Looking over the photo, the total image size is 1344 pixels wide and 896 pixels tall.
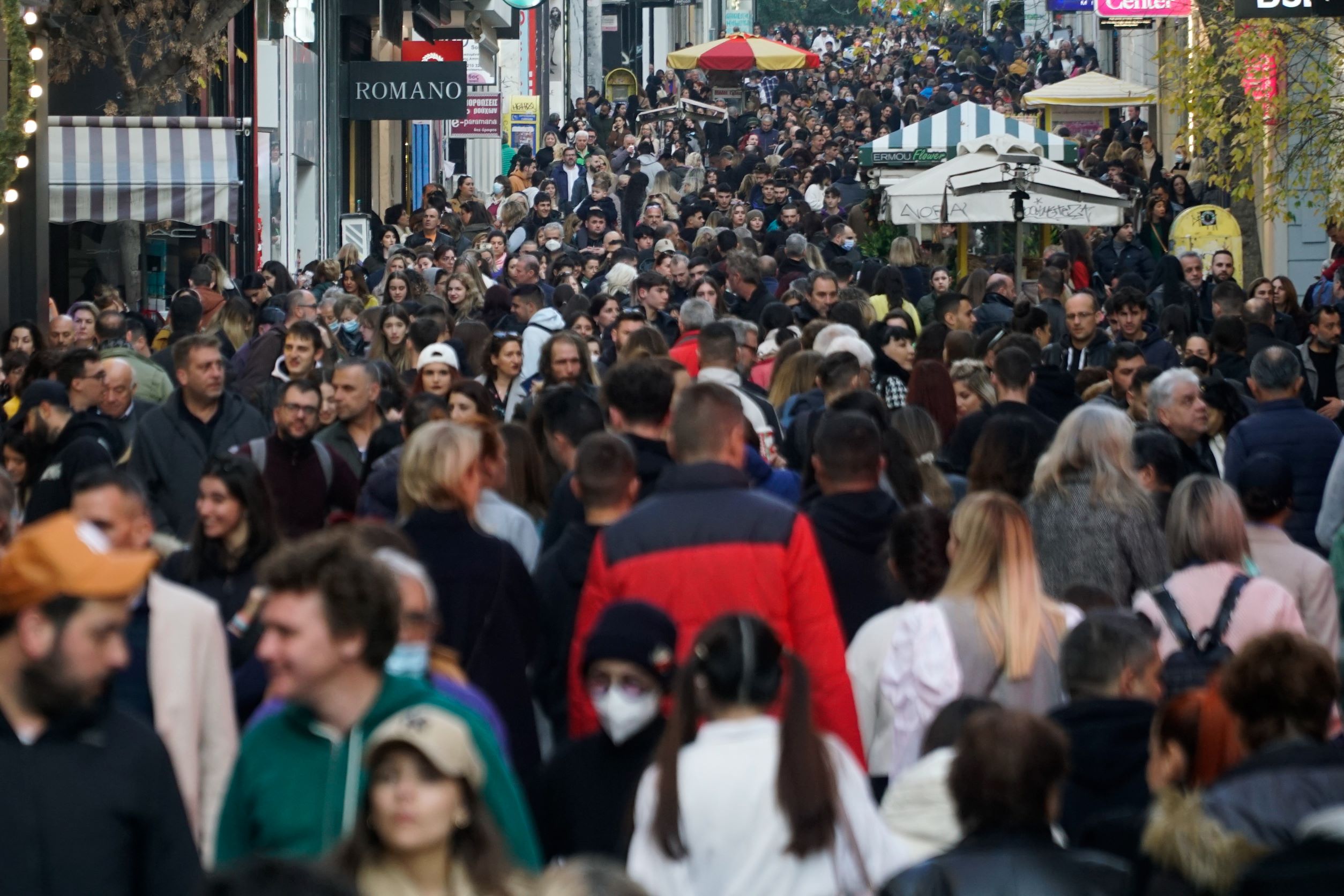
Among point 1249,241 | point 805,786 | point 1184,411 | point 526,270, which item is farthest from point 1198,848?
point 1249,241

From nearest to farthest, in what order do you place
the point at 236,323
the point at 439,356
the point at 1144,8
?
the point at 439,356 < the point at 236,323 < the point at 1144,8

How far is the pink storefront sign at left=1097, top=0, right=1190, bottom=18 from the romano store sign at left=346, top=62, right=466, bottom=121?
9274 mm

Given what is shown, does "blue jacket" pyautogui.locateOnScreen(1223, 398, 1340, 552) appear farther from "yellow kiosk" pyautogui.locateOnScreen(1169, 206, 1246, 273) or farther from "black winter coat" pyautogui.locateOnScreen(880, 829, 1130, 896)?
"yellow kiosk" pyautogui.locateOnScreen(1169, 206, 1246, 273)

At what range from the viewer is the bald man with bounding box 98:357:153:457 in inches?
401

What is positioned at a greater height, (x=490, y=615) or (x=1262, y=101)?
(x=1262, y=101)

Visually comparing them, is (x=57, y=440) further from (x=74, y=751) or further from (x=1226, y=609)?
(x=74, y=751)

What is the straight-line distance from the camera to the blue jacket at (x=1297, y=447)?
9.39 metres

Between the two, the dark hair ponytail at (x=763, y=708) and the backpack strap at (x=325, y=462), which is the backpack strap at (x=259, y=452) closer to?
the backpack strap at (x=325, y=462)

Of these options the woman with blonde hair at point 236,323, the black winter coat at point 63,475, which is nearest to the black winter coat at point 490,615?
the black winter coat at point 63,475

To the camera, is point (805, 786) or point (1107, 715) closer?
point (805, 786)

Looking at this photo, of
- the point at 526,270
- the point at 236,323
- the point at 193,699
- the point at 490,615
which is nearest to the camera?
the point at 193,699

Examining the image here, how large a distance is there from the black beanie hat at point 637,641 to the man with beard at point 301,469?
12.9ft

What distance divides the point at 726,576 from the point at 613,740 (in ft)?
4.08

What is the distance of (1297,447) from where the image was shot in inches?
371
